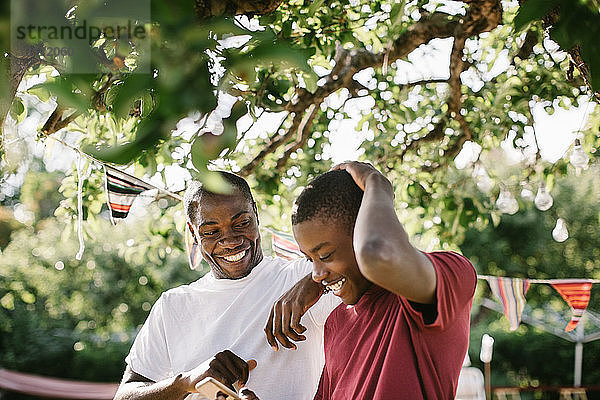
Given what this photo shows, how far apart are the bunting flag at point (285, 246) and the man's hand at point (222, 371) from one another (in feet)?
7.23

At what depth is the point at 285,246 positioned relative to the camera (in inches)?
172

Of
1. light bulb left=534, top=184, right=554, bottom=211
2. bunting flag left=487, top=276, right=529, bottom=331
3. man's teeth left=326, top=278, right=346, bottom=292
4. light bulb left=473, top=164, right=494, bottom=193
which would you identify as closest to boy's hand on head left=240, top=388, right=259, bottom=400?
man's teeth left=326, top=278, right=346, bottom=292

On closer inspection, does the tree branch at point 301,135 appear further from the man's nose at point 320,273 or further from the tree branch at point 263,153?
the man's nose at point 320,273

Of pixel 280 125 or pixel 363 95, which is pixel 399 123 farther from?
pixel 280 125

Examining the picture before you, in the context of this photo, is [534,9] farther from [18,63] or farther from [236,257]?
[236,257]

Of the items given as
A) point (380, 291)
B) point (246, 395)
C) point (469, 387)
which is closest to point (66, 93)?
point (380, 291)

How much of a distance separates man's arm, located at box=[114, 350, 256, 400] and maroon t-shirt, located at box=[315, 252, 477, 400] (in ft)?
1.48

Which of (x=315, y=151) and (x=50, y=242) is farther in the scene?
(x=50, y=242)

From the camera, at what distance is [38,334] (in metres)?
13.2

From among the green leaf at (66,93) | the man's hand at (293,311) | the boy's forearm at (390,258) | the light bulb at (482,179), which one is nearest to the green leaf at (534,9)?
the boy's forearm at (390,258)

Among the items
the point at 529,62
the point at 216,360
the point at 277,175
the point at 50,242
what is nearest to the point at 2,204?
the point at 50,242

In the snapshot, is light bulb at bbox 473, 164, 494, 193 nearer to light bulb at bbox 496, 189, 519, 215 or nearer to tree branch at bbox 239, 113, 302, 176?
light bulb at bbox 496, 189, 519, 215

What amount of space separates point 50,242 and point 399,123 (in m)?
13.3

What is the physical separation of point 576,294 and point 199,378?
371 cm
